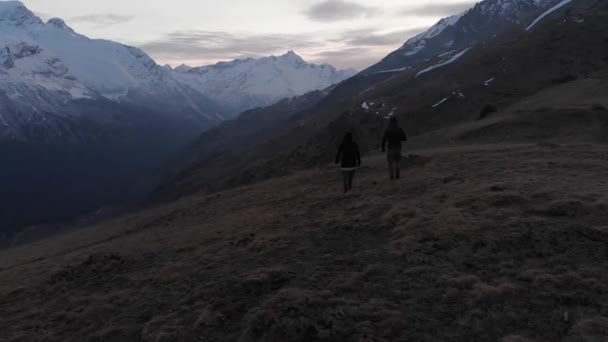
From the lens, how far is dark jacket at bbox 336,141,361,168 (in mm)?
22344

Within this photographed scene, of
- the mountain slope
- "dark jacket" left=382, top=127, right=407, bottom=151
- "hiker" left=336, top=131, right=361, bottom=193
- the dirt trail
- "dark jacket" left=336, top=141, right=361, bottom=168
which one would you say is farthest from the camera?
the mountain slope

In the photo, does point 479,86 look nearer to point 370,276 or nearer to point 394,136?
point 394,136

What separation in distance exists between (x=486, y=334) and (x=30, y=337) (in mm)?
10349

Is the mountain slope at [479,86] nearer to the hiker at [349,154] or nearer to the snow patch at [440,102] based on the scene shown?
the snow patch at [440,102]

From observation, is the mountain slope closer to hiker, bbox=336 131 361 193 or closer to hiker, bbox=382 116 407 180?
hiker, bbox=382 116 407 180

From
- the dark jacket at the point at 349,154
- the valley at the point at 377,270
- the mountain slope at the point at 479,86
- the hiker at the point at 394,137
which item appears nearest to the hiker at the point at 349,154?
the dark jacket at the point at 349,154

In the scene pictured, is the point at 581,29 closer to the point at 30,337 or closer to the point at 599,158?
the point at 599,158

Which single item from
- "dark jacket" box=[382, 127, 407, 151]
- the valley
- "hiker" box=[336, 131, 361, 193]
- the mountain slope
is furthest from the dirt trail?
the mountain slope

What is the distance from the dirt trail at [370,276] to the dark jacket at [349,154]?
198 cm

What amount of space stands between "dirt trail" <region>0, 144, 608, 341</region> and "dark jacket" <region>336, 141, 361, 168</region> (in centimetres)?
198

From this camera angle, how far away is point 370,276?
12.4m

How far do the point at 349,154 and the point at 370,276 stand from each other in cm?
1060

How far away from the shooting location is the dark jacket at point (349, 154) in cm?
2234

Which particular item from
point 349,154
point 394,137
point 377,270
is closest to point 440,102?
point 394,137
